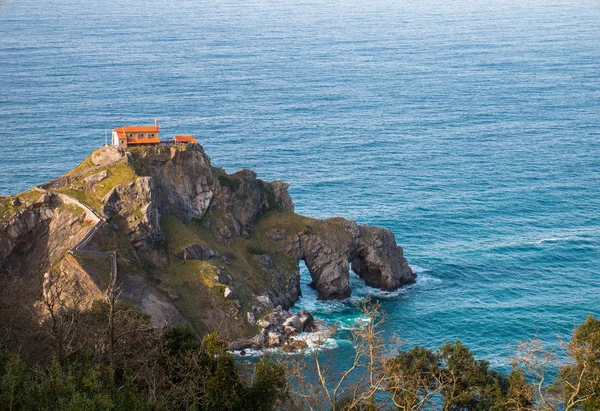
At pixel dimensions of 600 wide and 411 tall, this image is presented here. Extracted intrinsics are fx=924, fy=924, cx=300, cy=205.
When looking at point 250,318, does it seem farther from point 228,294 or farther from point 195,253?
point 195,253

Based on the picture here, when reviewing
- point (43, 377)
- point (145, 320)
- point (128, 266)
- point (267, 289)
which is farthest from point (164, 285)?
point (43, 377)

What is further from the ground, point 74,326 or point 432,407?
point 74,326

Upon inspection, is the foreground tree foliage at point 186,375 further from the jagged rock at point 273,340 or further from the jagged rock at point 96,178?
the jagged rock at point 96,178

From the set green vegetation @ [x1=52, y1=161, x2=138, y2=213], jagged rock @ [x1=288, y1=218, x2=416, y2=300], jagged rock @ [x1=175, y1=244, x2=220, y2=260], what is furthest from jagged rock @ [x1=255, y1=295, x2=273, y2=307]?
green vegetation @ [x1=52, y1=161, x2=138, y2=213]

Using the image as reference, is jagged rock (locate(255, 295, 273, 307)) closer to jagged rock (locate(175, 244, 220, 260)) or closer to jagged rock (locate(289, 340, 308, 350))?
jagged rock (locate(289, 340, 308, 350))

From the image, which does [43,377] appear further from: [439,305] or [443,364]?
[439,305]
